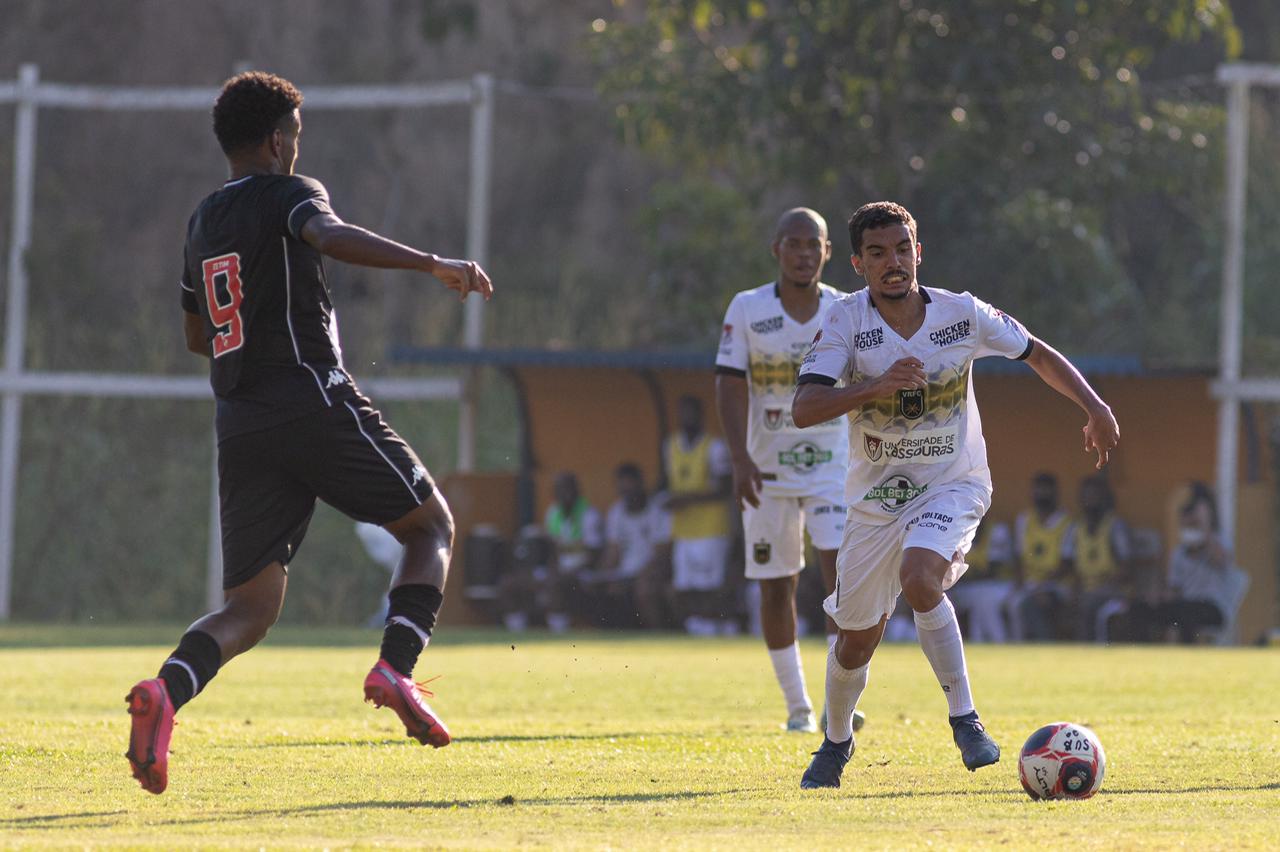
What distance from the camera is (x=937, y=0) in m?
22.9

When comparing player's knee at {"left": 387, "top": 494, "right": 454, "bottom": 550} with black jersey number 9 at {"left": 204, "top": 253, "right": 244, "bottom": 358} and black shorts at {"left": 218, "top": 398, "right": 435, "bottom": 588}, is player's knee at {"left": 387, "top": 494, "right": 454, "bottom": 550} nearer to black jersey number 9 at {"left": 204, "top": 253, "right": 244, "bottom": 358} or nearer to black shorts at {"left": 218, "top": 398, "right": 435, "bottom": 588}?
black shorts at {"left": 218, "top": 398, "right": 435, "bottom": 588}

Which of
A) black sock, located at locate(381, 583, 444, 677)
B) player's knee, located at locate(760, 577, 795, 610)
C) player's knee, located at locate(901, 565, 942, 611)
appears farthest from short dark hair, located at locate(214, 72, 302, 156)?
player's knee, located at locate(760, 577, 795, 610)

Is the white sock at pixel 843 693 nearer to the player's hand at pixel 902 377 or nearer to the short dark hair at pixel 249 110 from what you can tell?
the player's hand at pixel 902 377

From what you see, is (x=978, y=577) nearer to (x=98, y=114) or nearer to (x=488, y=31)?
(x=488, y=31)

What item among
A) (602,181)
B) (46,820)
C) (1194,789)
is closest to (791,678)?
(1194,789)

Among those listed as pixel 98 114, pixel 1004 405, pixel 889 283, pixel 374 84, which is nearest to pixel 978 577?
pixel 1004 405

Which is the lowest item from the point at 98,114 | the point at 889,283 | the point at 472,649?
the point at 472,649

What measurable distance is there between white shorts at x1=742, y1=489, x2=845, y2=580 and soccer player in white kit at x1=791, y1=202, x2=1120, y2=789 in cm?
228

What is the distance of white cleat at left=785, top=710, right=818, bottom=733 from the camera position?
9789mm

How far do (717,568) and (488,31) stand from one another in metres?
18.8

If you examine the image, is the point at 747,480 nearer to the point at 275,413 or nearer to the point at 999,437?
the point at 275,413

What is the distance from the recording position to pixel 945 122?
23.5 metres

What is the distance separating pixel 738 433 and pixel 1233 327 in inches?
483

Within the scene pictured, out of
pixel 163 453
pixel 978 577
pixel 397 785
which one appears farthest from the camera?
pixel 163 453
